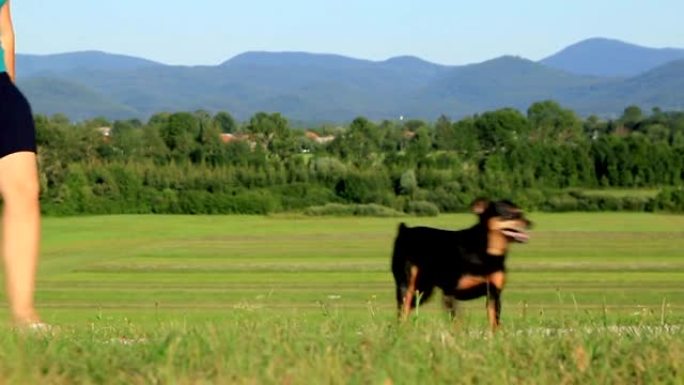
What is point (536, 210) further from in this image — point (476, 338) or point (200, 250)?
point (476, 338)

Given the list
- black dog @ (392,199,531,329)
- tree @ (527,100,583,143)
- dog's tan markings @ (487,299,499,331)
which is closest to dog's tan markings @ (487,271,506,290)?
black dog @ (392,199,531,329)

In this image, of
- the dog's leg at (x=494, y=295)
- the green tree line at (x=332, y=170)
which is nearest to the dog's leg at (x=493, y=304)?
the dog's leg at (x=494, y=295)

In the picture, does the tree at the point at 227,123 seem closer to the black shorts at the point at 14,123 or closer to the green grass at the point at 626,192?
the green grass at the point at 626,192

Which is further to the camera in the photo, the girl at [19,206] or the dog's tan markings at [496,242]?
the dog's tan markings at [496,242]

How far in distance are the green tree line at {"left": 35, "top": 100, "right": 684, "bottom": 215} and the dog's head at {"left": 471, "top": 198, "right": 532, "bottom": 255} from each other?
183ft

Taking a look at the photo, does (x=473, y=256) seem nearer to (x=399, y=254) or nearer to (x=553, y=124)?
(x=399, y=254)

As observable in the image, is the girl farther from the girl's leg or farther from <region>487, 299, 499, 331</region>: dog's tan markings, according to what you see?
<region>487, 299, 499, 331</region>: dog's tan markings

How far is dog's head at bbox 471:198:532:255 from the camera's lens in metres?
7.93

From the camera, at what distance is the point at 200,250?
2437 inches

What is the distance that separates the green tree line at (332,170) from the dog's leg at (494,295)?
5604cm

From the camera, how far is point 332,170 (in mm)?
82625

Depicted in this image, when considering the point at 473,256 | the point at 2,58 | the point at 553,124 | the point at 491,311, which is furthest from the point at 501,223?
the point at 553,124

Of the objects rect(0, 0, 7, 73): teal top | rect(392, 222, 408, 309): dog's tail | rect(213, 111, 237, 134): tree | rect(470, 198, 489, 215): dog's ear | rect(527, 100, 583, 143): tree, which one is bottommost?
rect(213, 111, 237, 134): tree

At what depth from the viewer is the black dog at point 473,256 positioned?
786cm
